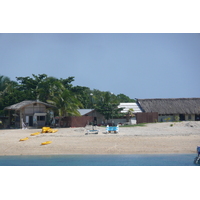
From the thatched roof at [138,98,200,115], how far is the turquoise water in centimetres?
2183

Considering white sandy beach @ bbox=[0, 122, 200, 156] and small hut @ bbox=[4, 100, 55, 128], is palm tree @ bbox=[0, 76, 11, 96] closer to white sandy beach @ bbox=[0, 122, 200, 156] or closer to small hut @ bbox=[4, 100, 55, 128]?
small hut @ bbox=[4, 100, 55, 128]

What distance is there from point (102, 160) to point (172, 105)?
25761 mm

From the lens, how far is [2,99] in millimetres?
35375

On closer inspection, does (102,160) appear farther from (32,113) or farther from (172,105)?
(172,105)

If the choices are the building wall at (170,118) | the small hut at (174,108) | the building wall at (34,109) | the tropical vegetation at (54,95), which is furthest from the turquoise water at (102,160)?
the small hut at (174,108)

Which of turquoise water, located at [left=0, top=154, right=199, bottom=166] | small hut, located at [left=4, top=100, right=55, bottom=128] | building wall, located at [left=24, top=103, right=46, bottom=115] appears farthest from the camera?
building wall, located at [left=24, top=103, right=46, bottom=115]

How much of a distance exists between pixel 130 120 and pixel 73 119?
28.8 feet

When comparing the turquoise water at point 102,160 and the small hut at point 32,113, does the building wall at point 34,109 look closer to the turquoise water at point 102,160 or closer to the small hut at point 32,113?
the small hut at point 32,113

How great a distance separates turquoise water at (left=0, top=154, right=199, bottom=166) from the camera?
15.2 meters

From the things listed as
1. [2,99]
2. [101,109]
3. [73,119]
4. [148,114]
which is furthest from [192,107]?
[2,99]

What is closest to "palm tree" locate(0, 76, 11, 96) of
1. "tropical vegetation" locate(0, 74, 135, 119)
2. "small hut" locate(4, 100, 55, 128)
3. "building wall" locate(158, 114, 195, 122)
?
"tropical vegetation" locate(0, 74, 135, 119)

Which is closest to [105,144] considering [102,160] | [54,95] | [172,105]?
[102,160]

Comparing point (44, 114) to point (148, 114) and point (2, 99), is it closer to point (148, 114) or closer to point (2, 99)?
point (2, 99)
